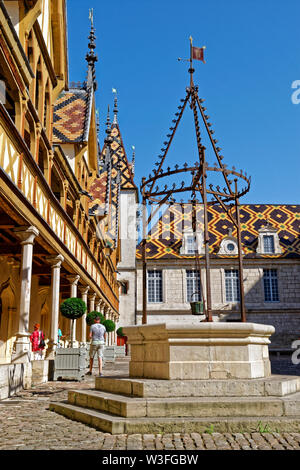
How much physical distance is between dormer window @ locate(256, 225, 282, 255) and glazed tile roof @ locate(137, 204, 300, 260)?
1.41 ft

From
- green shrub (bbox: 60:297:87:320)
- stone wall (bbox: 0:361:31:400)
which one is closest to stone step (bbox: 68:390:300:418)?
stone wall (bbox: 0:361:31:400)

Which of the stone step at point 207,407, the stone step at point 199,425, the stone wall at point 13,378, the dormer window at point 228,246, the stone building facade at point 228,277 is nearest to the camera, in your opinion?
the stone step at point 199,425

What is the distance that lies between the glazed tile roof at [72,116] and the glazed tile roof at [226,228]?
55.2 feet

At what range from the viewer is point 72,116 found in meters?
16.8

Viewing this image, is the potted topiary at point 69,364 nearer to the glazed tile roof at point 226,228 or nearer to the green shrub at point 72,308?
the green shrub at point 72,308

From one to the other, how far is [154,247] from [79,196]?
20321 millimetres

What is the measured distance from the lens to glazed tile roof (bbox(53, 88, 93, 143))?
15.5 m

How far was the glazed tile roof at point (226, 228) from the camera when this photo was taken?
34.8 m

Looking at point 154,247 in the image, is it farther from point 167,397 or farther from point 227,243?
point 167,397

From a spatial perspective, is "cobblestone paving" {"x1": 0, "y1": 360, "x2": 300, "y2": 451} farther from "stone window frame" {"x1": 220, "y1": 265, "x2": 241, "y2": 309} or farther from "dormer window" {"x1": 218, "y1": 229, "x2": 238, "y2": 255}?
"dormer window" {"x1": 218, "y1": 229, "x2": 238, "y2": 255}

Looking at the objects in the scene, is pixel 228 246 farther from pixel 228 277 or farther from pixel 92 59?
pixel 92 59

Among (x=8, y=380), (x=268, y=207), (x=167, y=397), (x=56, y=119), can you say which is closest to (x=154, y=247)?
(x=268, y=207)

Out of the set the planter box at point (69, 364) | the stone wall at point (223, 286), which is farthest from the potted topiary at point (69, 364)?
the stone wall at point (223, 286)
